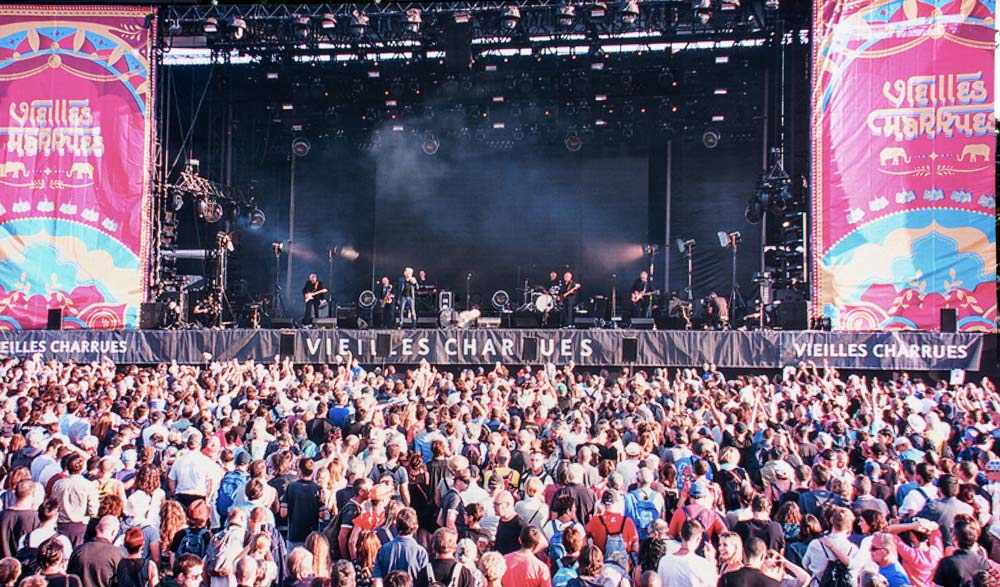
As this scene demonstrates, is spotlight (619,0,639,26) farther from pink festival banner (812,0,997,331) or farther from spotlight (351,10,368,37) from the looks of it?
spotlight (351,10,368,37)

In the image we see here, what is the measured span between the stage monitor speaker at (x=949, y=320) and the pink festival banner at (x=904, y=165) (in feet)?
1.13

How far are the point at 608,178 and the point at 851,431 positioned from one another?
53.4 feet

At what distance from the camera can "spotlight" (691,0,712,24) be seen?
1903 cm

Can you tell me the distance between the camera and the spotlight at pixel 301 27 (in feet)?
66.7

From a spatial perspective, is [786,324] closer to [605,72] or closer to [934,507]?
[605,72]

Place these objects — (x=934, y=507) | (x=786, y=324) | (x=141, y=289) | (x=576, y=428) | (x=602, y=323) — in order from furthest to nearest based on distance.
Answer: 1. (x=602, y=323)
2. (x=141, y=289)
3. (x=786, y=324)
4. (x=576, y=428)
5. (x=934, y=507)

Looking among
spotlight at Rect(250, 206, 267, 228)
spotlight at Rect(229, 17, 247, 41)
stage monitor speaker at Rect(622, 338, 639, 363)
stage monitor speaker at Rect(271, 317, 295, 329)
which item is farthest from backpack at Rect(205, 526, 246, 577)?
spotlight at Rect(250, 206, 267, 228)

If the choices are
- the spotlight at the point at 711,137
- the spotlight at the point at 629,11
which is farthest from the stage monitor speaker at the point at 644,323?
the spotlight at the point at 629,11

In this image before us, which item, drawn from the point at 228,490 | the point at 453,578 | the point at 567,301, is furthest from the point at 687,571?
the point at 567,301

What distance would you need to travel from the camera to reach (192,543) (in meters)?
6.05

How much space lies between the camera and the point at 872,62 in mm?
19141

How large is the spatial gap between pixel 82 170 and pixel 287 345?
6771 mm

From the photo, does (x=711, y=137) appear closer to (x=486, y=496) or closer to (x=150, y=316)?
(x=150, y=316)

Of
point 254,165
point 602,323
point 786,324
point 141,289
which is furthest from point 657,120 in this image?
point 141,289
